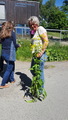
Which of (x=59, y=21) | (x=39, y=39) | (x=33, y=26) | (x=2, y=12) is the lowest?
(x=59, y=21)

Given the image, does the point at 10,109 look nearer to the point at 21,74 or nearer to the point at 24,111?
the point at 24,111

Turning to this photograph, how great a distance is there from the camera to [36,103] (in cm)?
346

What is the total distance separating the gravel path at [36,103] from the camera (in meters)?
3.03

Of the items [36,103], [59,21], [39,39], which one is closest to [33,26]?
[39,39]

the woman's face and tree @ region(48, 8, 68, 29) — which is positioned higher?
the woman's face

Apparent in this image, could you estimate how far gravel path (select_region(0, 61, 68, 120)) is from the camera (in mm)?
3031

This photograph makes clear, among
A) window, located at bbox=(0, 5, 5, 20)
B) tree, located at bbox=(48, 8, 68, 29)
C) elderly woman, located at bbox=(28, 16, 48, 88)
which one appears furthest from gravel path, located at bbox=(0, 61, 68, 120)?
tree, located at bbox=(48, 8, 68, 29)

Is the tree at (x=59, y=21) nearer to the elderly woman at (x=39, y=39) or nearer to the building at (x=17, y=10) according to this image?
the building at (x=17, y=10)

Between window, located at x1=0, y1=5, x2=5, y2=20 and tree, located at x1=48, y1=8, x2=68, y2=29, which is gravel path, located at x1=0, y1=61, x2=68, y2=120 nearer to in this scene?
window, located at x1=0, y1=5, x2=5, y2=20

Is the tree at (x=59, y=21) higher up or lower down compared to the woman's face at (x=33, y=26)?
lower down

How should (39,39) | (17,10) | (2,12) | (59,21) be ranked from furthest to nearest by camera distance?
1. (59,21)
2. (17,10)
3. (2,12)
4. (39,39)

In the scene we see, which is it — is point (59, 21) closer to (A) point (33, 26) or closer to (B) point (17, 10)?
(B) point (17, 10)

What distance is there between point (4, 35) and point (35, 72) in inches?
44.3

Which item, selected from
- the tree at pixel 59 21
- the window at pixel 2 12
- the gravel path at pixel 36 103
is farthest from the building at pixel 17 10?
the gravel path at pixel 36 103
